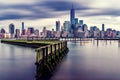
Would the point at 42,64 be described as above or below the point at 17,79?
above

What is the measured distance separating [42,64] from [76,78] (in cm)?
526

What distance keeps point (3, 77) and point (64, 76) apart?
362 inches

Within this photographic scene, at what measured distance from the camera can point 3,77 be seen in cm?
3400

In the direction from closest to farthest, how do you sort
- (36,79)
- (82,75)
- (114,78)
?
1. (36,79)
2. (114,78)
3. (82,75)

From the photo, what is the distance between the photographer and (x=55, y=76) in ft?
107

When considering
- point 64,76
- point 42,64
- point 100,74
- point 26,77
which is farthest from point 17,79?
point 100,74

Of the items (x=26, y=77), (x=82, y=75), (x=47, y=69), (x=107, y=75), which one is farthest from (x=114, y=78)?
(x=26, y=77)

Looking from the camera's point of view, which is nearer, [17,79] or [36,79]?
[36,79]

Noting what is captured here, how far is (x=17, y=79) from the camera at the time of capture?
32.5 meters

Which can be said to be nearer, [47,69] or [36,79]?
[36,79]

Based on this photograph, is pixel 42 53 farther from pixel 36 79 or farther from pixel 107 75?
pixel 107 75

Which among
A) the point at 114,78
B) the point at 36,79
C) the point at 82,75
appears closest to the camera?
the point at 36,79

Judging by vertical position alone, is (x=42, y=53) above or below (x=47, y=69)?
above

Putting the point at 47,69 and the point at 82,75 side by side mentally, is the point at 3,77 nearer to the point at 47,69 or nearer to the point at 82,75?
the point at 47,69
